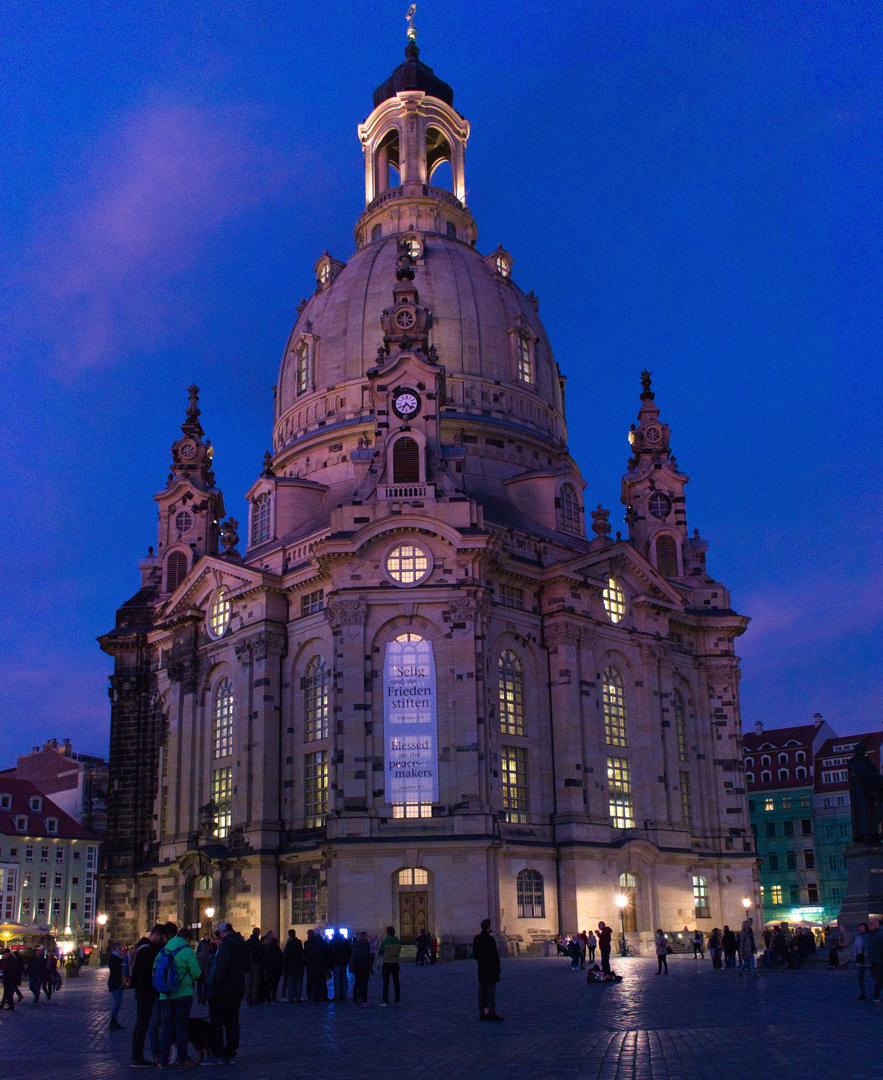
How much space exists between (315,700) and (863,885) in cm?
3298

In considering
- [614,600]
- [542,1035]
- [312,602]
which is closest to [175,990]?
[542,1035]

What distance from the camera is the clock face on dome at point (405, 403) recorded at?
212ft

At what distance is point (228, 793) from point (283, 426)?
82.5 feet

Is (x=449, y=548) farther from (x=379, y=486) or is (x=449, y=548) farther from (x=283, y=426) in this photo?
(x=283, y=426)

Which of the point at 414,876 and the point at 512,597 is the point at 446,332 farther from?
the point at 414,876

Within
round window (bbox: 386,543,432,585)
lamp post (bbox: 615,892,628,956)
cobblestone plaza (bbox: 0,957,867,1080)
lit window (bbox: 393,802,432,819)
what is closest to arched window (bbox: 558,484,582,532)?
round window (bbox: 386,543,432,585)

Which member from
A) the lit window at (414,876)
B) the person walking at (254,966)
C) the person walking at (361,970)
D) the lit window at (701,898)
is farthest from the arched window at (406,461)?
the person walking at (254,966)

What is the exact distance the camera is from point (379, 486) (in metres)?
62.0

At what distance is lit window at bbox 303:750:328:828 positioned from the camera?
60.7 meters

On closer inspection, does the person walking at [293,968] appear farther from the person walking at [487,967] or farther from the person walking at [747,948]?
the person walking at [747,948]

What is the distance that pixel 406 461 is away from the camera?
208 feet

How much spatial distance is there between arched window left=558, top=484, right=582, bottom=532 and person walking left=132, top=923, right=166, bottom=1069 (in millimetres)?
53741

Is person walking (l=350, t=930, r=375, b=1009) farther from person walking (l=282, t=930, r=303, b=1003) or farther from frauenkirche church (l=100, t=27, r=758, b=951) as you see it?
frauenkirche church (l=100, t=27, r=758, b=951)

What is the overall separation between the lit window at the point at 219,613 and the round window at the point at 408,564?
12.7m
